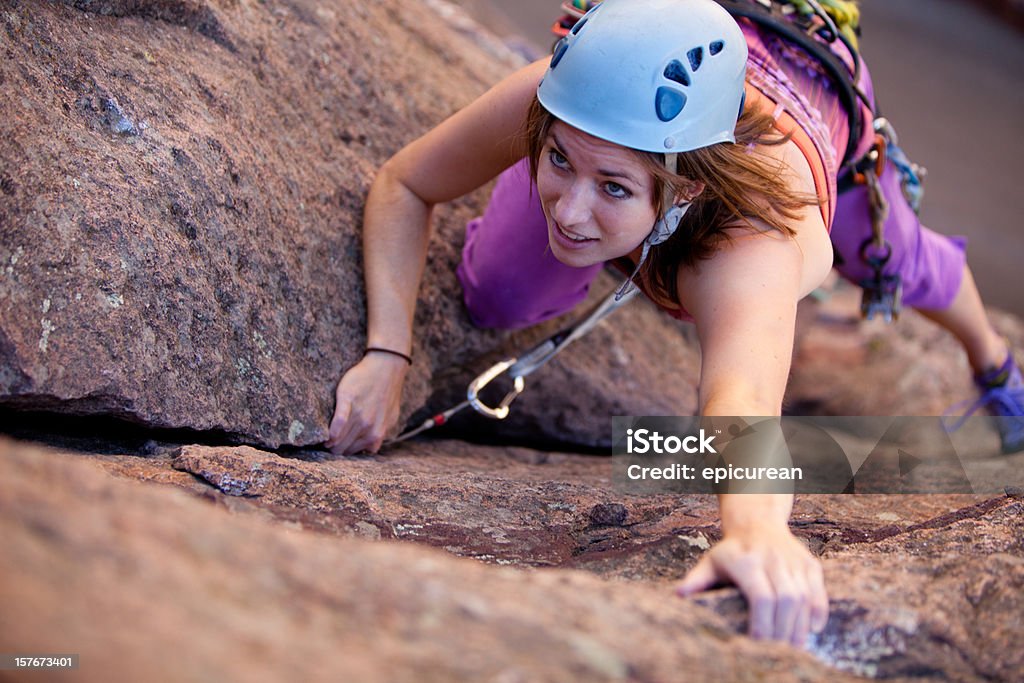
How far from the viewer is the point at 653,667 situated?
46.4 inches

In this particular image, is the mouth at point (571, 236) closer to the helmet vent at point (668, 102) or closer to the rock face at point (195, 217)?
the helmet vent at point (668, 102)

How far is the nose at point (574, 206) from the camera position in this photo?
1.77m

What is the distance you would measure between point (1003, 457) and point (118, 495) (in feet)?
8.27

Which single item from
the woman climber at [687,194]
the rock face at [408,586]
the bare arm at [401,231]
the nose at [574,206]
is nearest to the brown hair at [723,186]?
A: the woman climber at [687,194]

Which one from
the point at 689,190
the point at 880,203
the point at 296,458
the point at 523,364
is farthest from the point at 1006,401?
the point at 296,458

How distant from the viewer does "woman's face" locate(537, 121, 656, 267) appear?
1741mm

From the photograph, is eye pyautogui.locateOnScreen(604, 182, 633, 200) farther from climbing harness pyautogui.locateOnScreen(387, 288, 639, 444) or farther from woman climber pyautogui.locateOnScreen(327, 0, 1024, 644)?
climbing harness pyautogui.locateOnScreen(387, 288, 639, 444)

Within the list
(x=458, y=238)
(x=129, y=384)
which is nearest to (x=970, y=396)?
(x=458, y=238)

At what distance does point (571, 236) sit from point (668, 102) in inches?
11.9

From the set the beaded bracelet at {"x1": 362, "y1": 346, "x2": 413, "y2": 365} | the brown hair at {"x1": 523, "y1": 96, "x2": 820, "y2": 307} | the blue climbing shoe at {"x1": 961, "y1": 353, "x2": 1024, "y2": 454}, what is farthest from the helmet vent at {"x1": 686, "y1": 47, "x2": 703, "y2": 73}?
the blue climbing shoe at {"x1": 961, "y1": 353, "x2": 1024, "y2": 454}

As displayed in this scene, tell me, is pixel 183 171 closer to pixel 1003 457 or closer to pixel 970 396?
pixel 1003 457

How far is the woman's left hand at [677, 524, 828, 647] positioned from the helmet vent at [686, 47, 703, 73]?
81 centimetres

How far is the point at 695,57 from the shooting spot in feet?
5.75

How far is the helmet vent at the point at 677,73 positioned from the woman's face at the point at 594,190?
15cm
